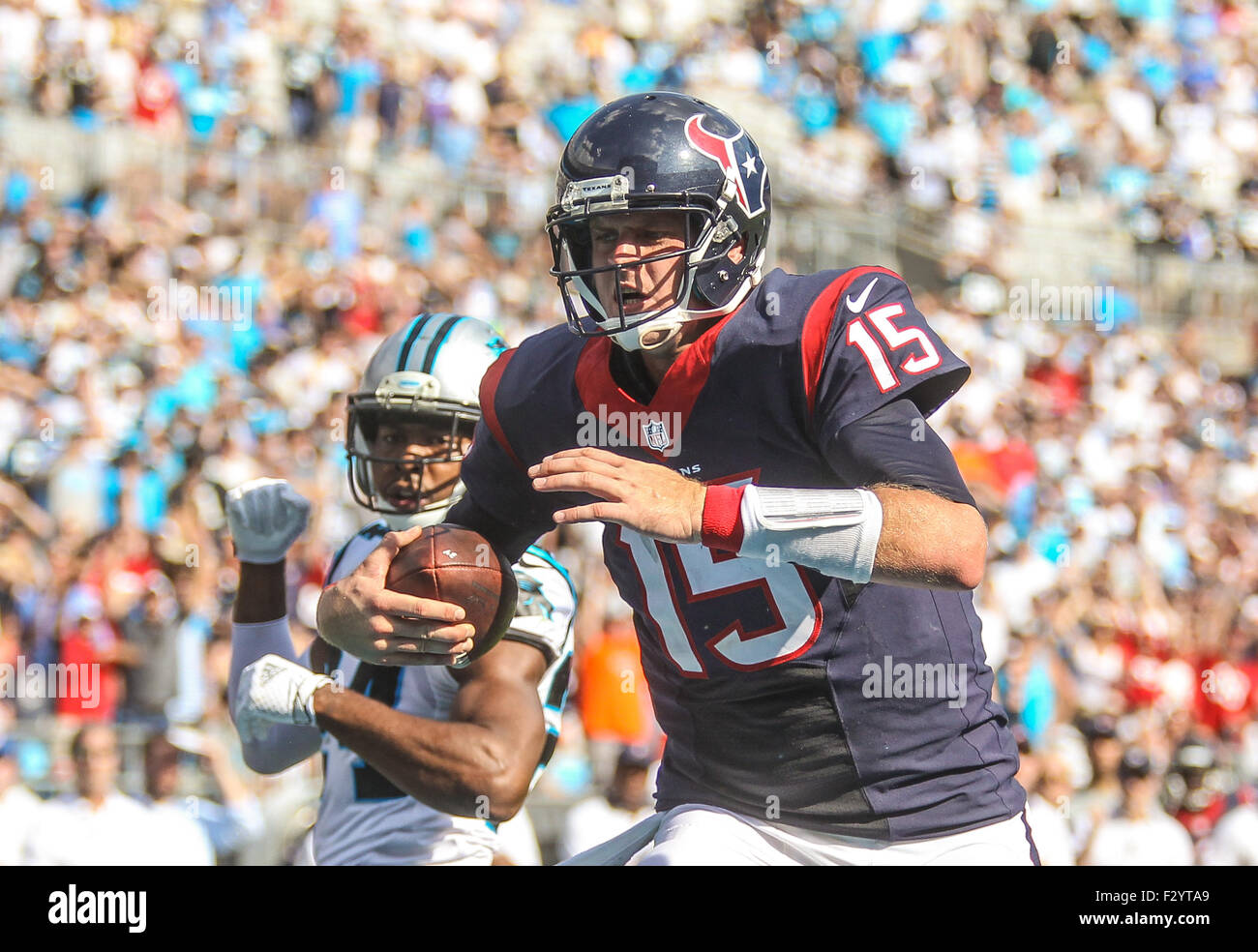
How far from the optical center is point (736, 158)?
3273 mm

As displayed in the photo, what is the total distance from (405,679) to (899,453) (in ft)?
5.58

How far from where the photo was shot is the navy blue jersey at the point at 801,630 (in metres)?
3.05

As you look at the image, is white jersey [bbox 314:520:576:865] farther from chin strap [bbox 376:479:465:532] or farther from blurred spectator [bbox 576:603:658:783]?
blurred spectator [bbox 576:603:658:783]

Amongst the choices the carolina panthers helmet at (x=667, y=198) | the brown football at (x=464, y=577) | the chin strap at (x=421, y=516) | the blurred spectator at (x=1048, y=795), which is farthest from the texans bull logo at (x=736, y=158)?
the blurred spectator at (x=1048, y=795)

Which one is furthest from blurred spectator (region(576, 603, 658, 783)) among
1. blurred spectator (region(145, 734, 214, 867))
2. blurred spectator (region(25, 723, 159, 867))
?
blurred spectator (region(25, 723, 159, 867))

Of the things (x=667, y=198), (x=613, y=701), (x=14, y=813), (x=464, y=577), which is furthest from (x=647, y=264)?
(x=613, y=701)

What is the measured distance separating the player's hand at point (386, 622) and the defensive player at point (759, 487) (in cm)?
1

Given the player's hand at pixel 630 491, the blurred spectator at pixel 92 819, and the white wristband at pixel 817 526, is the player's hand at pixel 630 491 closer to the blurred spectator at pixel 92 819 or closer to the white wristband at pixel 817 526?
the white wristband at pixel 817 526

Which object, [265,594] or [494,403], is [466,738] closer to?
[494,403]

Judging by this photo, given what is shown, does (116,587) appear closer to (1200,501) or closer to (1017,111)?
(1200,501)

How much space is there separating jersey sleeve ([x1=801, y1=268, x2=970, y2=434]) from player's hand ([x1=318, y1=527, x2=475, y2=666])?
33.3 inches

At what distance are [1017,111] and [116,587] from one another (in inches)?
422

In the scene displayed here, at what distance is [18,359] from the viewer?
8.94 meters
